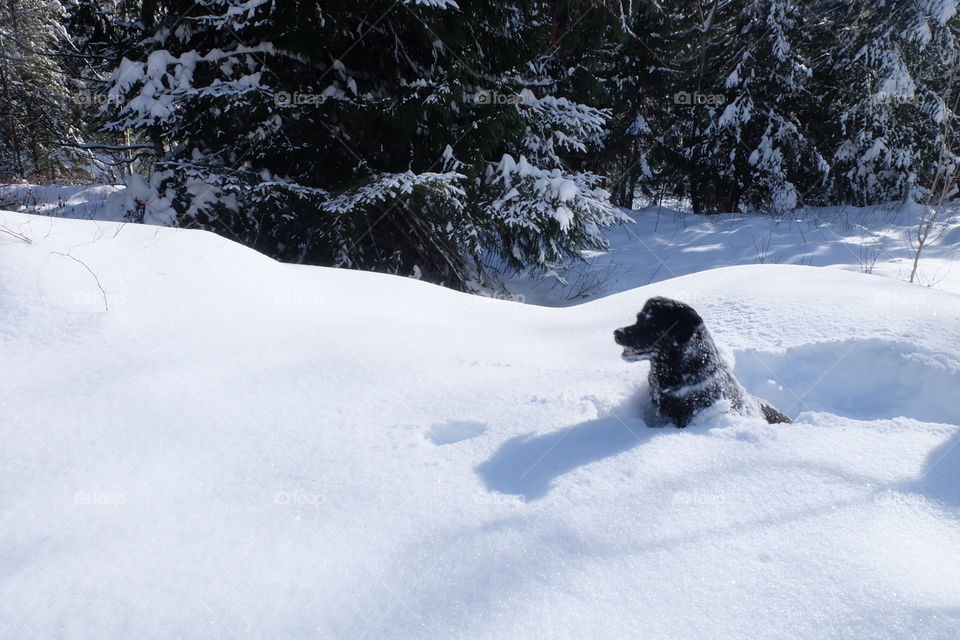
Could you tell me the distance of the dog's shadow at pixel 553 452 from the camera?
1.74 metres

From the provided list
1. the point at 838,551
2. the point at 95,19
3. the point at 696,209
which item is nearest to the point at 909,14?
the point at 696,209

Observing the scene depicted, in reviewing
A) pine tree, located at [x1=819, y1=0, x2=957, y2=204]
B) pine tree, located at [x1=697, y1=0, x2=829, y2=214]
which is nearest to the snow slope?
pine tree, located at [x1=697, y1=0, x2=829, y2=214]

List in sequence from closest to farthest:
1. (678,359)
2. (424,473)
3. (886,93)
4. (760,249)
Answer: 1. (424,473)
2. (678,359)
3. (760,249)
4. (886,93)

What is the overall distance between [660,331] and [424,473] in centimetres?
111

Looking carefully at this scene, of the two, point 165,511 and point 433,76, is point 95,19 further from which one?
point 165,511

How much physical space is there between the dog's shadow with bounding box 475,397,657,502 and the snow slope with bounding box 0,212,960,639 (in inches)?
0.4

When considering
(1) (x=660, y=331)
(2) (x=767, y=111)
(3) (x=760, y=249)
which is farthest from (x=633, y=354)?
(2) (x=767, y=111)

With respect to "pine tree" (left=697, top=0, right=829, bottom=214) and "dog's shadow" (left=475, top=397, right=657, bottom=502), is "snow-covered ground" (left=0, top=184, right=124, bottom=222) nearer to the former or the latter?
"dog's shadow" (left=475, top=397, right=657, bottom=502)

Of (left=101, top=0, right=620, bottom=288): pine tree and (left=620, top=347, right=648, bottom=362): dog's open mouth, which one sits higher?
(left=101, top=0, right=620, bottom=288): pine tree

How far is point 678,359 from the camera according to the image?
210 centimetres

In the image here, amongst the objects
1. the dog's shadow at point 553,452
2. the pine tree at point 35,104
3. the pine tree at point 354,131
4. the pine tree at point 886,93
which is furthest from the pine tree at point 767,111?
the pine tree at point 35,104

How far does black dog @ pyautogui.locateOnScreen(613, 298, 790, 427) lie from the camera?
2084 mm

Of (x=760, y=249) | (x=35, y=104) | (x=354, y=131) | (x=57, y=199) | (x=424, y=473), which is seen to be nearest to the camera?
(x=424, y=473)

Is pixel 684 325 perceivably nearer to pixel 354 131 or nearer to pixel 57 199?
pixel 354 131
